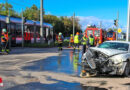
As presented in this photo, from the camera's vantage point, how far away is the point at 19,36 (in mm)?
22062

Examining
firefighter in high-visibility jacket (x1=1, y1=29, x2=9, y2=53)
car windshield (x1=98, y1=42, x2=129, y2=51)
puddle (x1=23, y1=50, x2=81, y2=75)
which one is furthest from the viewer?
firefighter in high-visibility jacket (x1=1, y1=29, x2=9, y2=53)

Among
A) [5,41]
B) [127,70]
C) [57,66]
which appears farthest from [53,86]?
[5,41]

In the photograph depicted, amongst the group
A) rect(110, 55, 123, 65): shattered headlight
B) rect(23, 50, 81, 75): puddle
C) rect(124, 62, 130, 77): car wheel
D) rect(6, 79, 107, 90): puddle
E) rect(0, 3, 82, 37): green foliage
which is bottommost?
rect(6, 79, 107, 90): puddle

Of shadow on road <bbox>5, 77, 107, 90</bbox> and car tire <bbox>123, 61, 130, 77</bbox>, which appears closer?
shadow on road <bbox>5, 77, 107, 90</bbox>

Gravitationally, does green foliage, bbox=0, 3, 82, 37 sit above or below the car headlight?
above

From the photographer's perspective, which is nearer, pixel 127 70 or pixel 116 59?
pixel 116 59

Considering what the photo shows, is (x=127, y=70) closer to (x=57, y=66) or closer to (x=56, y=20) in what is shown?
(x=57, y=66)

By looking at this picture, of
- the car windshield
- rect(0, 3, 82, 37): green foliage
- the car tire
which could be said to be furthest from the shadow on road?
rect(0, 3, 82, 37): green foliage

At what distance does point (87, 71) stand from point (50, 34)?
2381 centimetres

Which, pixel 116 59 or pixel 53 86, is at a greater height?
pixel 116 59

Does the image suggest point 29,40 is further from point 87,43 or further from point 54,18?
point 54,18

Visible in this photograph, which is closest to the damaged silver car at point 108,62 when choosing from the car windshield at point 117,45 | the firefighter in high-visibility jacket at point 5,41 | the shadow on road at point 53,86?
the car windshield at point 117,45

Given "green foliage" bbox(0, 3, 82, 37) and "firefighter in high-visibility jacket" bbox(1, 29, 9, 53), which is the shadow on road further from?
"green foliage" bbox(0, 3, 82, 37)

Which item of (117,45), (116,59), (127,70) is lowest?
(127,70)
